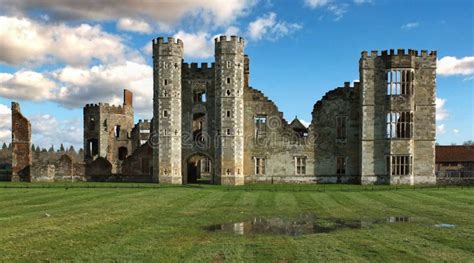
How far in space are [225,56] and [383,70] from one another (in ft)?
44.7

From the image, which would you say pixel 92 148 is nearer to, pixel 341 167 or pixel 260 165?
pixel 260 165

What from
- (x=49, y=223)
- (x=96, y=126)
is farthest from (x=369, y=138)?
(x=96, y=126)

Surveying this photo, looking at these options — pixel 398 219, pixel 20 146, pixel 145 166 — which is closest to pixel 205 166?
pixel 145 166

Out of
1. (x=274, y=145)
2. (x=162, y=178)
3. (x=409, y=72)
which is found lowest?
(x=162, y=178)

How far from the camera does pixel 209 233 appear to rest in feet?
47.5

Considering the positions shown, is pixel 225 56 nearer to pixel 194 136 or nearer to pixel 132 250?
pixel 194 136

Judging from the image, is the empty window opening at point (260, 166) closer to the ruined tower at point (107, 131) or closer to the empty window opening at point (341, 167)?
the empty window opening at point (341, 167)

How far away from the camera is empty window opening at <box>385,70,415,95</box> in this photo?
3947 centimetres

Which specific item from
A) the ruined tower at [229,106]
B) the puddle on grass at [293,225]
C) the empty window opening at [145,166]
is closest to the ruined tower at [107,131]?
the empty window opening at [145,166]

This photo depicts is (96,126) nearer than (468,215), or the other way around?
(468,215)

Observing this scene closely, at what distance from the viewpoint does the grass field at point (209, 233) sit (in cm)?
1143

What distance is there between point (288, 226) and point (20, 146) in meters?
35.8

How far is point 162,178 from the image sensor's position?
132 ft

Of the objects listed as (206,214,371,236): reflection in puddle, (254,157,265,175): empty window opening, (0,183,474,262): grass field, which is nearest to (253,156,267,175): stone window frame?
(254,157,265,175): empty window opening
